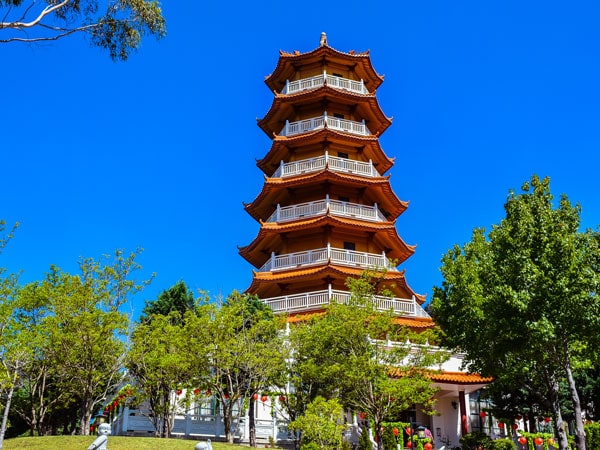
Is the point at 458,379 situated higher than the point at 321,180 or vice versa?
the point at 321,180

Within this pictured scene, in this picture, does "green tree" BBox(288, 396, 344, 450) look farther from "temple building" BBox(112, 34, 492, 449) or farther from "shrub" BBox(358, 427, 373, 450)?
"temple building" BBox(112, 34, 492, 449)

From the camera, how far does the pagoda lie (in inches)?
1023

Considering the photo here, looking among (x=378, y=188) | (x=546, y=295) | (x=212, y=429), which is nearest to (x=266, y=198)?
(x=378, y=188)

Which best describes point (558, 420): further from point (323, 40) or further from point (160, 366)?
point (323, 40)

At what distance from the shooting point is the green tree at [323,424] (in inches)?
577

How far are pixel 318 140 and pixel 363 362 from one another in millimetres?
17209

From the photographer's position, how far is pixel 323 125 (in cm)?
3059

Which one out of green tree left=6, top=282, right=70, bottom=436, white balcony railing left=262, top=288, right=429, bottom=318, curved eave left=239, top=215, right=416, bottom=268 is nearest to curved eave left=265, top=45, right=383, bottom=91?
curved eave left=239, top=215, right=416, bottom=268

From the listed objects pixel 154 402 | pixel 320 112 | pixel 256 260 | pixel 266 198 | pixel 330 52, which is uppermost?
pixel 330 52

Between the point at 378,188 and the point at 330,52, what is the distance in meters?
9.29

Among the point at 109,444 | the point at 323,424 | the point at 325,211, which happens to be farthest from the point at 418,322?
the point at 109,444

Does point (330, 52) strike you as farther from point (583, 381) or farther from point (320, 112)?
point (583, 381)

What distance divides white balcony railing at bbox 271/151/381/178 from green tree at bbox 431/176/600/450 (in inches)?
539

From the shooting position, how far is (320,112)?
32500mm
